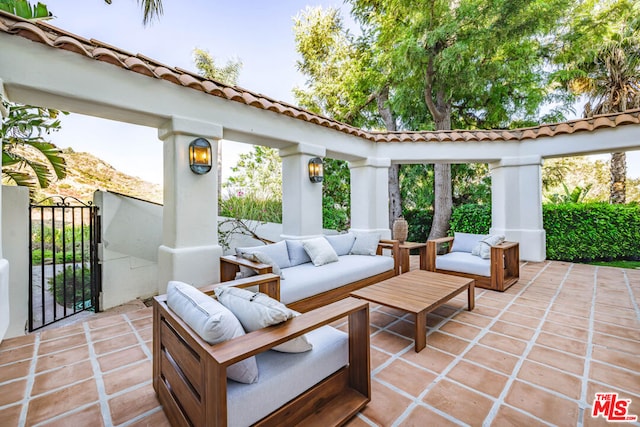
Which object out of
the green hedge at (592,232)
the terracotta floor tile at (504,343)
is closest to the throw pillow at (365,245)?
the terracotta floor tile at (504,343)

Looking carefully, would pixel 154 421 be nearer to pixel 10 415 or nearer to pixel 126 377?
pixel 126 377

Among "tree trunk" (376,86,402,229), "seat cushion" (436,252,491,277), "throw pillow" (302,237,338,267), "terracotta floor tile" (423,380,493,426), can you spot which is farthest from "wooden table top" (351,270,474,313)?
"tree trunk" (376,86,402,229)

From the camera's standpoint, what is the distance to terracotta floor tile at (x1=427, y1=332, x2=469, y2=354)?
272cm

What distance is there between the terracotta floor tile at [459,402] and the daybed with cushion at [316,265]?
1.73 metres

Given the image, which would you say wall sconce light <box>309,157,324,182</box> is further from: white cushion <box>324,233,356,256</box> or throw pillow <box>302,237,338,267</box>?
throw pillow <box>302,237,338,267</box>

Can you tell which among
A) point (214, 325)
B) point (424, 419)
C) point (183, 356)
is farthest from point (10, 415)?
point (424, 419)

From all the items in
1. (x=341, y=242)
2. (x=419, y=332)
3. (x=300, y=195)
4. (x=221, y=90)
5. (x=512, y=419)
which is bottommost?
(x=512, y=419)

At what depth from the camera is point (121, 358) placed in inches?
102

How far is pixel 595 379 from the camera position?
7.31 feet

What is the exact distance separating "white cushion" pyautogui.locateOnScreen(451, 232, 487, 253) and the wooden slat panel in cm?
541

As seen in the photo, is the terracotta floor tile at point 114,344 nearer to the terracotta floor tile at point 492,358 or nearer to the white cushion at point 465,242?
the terracotta floor tile at point 492,358

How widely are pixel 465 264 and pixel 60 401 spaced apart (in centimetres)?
532

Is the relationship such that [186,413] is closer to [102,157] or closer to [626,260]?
[626,260]

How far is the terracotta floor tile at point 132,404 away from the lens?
6.14ft
